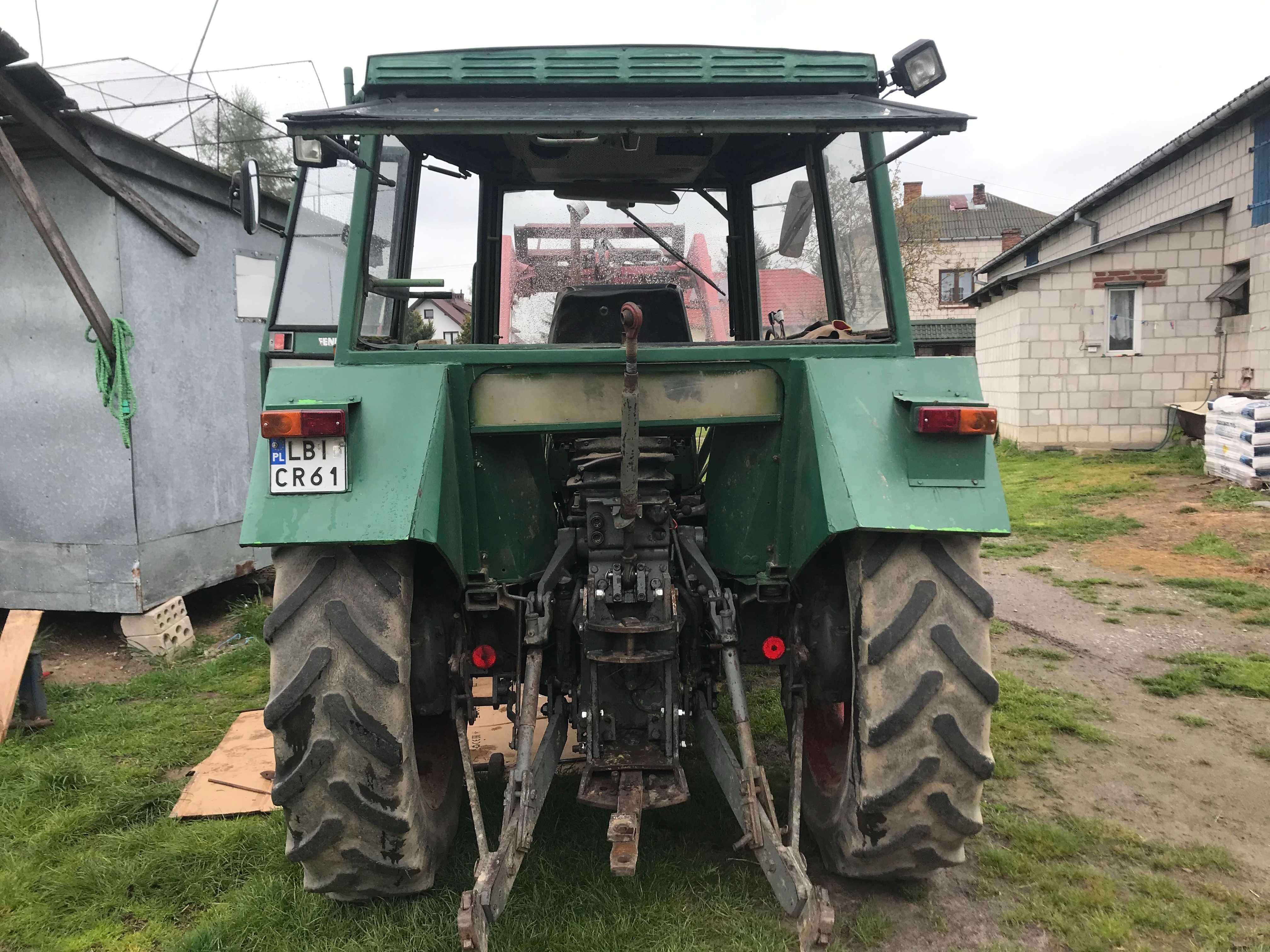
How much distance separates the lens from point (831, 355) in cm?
275

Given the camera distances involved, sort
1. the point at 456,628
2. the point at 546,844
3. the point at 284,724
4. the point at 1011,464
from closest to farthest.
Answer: the point at 284,724
the point at 456,628
the point at 546,844
the point at 1011,464

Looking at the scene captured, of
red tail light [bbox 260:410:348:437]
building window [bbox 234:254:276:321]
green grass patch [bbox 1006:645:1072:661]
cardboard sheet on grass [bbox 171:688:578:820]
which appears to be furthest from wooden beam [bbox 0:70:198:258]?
green grass patch [bbox 1006:645:1072:661]

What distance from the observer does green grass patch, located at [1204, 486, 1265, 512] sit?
9.42m

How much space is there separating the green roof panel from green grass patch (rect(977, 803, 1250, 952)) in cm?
256

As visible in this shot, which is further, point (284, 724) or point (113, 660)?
point (113, 660)

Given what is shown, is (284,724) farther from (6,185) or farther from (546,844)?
(6,185)

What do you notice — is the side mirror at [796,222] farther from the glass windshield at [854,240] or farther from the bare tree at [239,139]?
the bare tree at [239,139]

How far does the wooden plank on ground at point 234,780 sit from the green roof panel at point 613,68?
91.5 inches

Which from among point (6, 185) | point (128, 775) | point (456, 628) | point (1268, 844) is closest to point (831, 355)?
point (456, 628)

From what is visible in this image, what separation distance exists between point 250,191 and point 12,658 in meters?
2.66

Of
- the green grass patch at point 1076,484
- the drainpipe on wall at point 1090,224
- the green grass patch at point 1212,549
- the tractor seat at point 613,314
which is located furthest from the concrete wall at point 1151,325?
the tractor seat at point 613,314

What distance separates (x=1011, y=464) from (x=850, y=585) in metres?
12.7

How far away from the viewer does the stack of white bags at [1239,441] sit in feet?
32.5

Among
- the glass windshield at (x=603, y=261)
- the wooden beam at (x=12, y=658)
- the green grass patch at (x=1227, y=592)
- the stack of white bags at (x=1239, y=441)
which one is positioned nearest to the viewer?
the glass windshield at (x=603, y=261)
